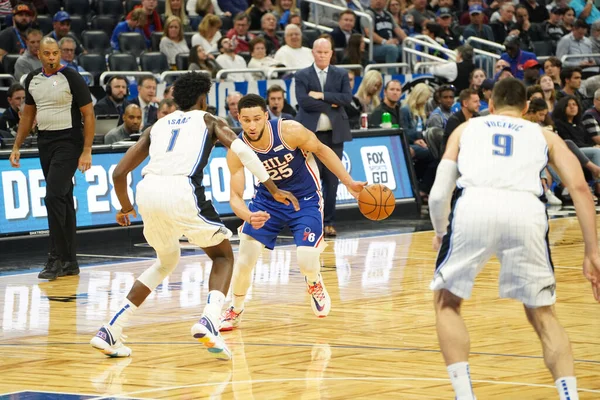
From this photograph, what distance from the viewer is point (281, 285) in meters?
10.4

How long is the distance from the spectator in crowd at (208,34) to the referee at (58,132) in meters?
6.74

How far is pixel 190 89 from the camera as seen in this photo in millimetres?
7504

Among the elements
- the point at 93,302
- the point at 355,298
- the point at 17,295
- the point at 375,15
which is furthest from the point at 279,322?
the point at 375,15

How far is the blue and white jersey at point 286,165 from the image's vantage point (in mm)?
8445

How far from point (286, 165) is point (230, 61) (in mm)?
8752

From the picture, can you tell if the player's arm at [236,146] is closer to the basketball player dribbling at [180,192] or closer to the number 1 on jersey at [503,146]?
the basketball player dribbling at [180,192]

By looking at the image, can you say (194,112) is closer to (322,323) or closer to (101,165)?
(322,323)

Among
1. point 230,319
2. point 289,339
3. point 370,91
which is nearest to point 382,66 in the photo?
point 370,91

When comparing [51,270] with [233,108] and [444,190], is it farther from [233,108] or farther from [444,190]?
[444,190]

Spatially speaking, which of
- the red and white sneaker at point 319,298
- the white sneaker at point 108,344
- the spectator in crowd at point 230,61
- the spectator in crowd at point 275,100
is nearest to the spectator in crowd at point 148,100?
the spectator in crowd at point 275,100

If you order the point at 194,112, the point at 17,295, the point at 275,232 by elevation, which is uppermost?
the point at 194,112

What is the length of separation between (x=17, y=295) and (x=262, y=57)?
26.5 feet

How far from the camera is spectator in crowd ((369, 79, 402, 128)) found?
53.8 feet

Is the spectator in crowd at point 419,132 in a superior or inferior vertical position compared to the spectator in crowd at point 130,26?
inferior
